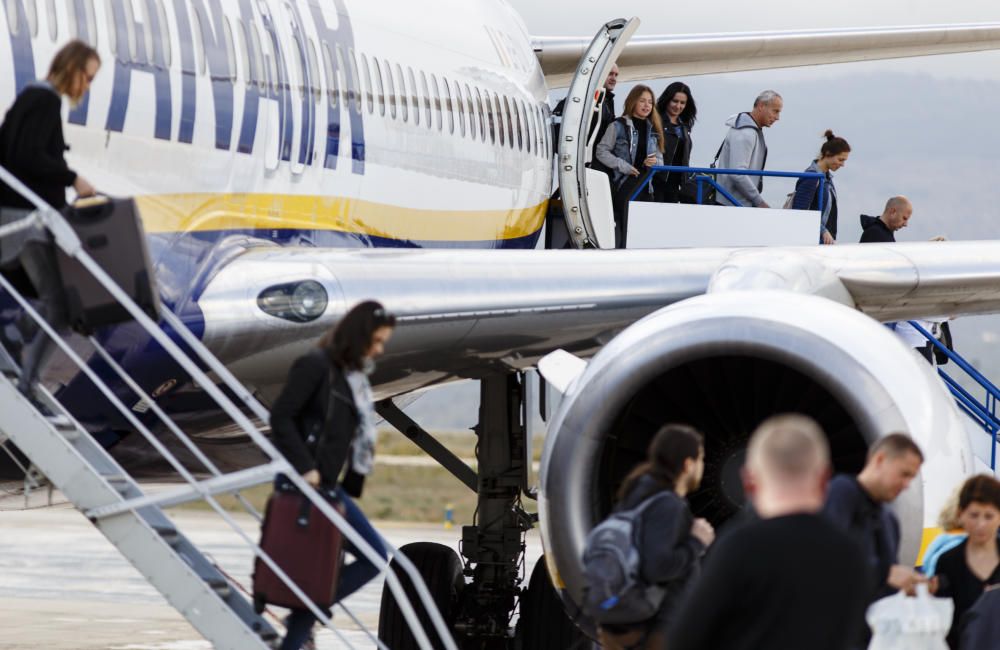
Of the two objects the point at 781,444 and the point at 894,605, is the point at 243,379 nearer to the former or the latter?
the point at 894,605

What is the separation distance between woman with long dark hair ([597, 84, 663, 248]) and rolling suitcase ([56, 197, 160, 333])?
697 cm

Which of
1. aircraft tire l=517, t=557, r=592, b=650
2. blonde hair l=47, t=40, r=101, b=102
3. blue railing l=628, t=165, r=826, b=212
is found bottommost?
aircraft tire l=517, t=557, r=592, b=650

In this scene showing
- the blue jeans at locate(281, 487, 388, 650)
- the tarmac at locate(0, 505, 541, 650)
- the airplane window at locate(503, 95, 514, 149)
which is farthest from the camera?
the tarmac at locate(0, 505, 541, 650)

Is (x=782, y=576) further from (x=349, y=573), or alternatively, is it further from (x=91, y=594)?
(x=91, y=594)

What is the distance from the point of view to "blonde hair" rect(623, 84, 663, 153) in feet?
41.2

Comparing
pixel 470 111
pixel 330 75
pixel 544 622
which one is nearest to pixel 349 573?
pixel 330 75

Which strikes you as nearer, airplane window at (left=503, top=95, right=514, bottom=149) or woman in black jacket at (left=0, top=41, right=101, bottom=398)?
woman in black jacket at (left=0, top=41, right=101, bottom=398)

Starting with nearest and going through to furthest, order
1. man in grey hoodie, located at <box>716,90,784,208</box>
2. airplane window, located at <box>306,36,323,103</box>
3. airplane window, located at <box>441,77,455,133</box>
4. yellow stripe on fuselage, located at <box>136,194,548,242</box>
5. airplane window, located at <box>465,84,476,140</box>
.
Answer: yellow stripe on fuselage, located at <box>136,194,548,242</box>
airplane window, located at <box>306,36,323,103</box>
airplane window, located at <box>441,77,455,133</box>
airplane window, located at <box>465,84,476,140</box>
man in grey hoodie, located at <box>716,90,784,208</box>

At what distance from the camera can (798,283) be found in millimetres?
7531

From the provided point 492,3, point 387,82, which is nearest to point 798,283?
point 387,82

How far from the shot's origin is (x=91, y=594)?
60.2ft

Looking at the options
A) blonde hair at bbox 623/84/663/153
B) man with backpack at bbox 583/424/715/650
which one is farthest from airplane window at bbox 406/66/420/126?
man with backpack at bbox 583/424/715/650

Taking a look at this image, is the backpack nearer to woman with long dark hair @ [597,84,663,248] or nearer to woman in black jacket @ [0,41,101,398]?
woman in black jacket @ [0,41,101,398]

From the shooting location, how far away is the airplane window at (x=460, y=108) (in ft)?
38.3
